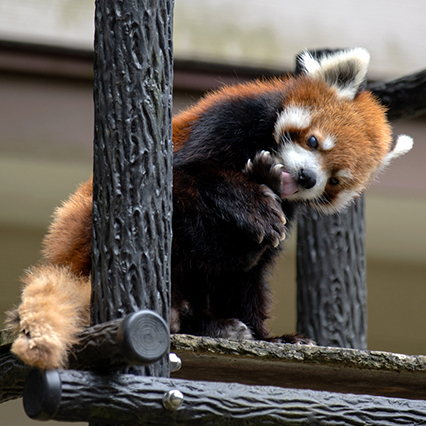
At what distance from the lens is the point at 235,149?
2.11 metres

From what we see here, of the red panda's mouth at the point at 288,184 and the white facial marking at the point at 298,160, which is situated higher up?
the white facial marking at the point at 298,160

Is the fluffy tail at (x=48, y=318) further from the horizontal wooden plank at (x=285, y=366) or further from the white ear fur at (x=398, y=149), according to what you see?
the white ear fur at (x=398, y=149)

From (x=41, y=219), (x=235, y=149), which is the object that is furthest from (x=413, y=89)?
(x=41, y=219)

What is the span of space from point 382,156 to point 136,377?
140 cm

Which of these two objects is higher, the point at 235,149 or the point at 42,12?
the point at 42,12

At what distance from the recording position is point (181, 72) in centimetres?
381

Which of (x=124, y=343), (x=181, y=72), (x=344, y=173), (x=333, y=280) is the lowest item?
(x=124, y=343)

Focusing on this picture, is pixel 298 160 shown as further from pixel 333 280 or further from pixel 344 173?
pixel 333 280

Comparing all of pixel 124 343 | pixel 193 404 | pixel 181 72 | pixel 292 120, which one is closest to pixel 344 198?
pixel 292 120

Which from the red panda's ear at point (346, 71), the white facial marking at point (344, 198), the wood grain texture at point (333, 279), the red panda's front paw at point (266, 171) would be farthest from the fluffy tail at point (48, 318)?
the wood grain texture at point (333, 279)

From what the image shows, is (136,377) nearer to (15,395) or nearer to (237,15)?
(15,395)

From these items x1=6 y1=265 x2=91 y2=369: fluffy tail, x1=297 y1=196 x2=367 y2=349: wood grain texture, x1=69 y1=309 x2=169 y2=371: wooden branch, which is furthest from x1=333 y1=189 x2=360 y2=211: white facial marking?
x1=69 y1=309 x2=169 y2=371: wooden branch

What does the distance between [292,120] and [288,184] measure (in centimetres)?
21

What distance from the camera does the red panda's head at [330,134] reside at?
219 cm
